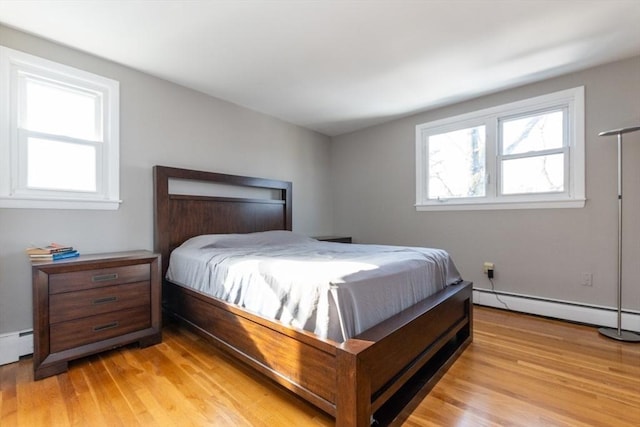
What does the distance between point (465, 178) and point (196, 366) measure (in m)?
3.26

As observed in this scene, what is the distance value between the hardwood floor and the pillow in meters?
0.87

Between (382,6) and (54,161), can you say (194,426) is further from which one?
(382,6)

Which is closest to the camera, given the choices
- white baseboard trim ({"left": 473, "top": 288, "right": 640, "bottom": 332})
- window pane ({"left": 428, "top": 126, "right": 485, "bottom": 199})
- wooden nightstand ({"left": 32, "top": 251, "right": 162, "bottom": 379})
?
wooden nightstand ({"left": 32, "top": 251, "right": 162, "bottom": 379})

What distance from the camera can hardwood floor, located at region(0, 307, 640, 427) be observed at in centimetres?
140

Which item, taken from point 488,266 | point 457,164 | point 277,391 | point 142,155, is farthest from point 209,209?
point 488,266

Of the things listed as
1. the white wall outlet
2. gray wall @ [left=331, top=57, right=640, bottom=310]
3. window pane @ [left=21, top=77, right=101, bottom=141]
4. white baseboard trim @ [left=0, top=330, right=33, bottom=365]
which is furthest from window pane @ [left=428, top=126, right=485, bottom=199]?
white baseboard trim @ [left=0, top=330, right=33, bottom=365]

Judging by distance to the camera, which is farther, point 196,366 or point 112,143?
point 112,143

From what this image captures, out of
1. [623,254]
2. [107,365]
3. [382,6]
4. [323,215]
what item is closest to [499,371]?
[623,254]

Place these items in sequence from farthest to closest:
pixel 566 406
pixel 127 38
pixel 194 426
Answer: pixel 127 38, pixel 566 406, pixel 194 426

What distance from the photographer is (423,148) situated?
3.71 metres

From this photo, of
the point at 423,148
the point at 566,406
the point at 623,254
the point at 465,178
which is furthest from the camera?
the point at 423,148

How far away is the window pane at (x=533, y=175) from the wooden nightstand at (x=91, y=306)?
3482mm

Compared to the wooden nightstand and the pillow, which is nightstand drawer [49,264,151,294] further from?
the pillow

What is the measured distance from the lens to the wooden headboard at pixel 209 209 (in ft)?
8.93
